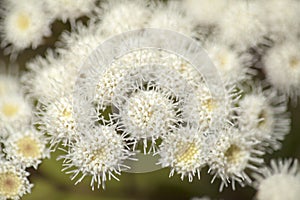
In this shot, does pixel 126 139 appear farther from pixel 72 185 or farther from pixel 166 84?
pixel 72 185

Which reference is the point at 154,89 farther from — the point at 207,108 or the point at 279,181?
the point at 279,181

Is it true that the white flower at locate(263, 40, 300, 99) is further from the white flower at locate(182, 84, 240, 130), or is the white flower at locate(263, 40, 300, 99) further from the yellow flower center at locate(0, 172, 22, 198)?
the yellow flower center at locate(0, 172, 22, 198)

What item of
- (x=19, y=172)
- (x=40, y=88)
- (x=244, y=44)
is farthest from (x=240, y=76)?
(x=19, y=172)

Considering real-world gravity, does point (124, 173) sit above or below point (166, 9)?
below

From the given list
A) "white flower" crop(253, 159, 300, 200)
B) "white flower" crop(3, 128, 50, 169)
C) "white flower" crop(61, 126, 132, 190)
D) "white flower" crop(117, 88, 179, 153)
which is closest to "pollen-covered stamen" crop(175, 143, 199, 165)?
"white flower" crop(117, 88, 179, 153)

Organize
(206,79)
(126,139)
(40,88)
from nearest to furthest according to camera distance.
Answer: (126,139) → (206,79) → (40,88)
